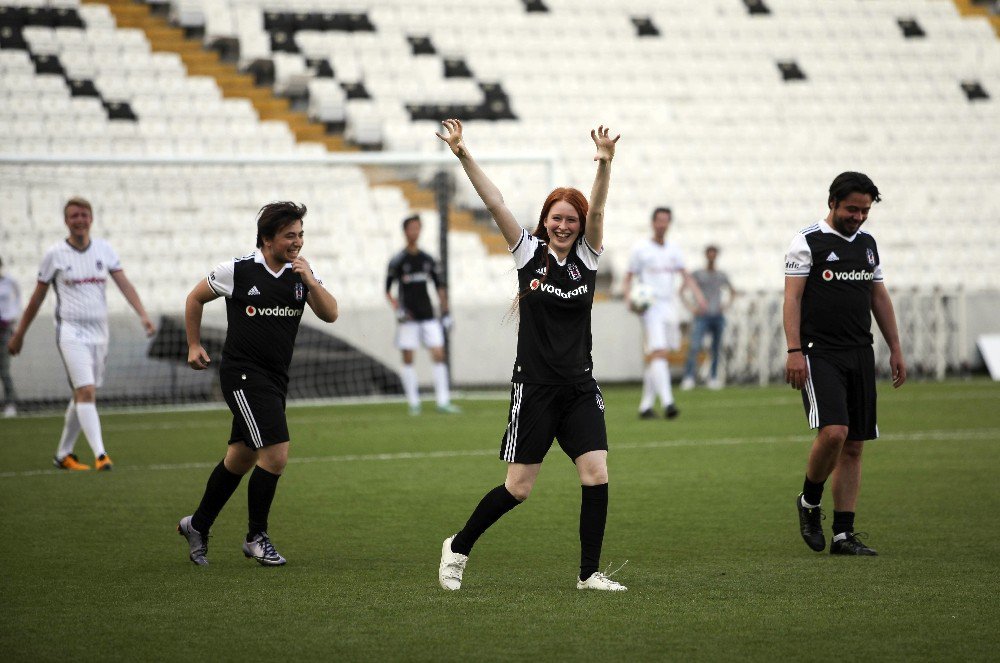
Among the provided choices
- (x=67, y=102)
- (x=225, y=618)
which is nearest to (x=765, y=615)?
(x=225, y=618)

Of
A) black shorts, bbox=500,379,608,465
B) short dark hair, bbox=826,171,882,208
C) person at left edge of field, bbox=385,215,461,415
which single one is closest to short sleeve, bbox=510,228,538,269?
black shorts, bbox=500,379,608,465

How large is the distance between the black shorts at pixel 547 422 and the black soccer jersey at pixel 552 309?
6 cm

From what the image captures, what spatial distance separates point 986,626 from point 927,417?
9984mm

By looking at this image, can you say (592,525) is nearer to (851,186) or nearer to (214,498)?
(214,498)

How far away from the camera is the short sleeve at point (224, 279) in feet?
22.7

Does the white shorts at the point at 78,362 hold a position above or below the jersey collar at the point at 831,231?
below

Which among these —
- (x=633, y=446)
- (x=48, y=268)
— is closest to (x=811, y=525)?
(x=633, y=446)

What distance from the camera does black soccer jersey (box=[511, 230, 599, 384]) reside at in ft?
20.3

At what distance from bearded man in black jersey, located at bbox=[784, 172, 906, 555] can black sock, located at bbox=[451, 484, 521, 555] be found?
1.77 metres

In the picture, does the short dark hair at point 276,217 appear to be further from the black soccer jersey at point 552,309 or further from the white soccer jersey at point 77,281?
the white soccer jersey at point 77,281

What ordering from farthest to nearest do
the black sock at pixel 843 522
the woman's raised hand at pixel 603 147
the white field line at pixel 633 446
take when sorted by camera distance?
the white field line at pixel 633 446 < the black sock at pixel 843 522 < the woman's raised hand at pixel 603 147

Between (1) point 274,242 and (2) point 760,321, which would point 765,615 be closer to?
(1) point 274,242

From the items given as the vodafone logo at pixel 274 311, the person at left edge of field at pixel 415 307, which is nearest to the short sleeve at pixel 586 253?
the vodafone logo at pixel 274 311

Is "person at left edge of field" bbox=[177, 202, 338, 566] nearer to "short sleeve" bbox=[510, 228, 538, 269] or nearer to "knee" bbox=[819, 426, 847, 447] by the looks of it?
"short sleeve" bbox=[510, 228, 538, 269]
